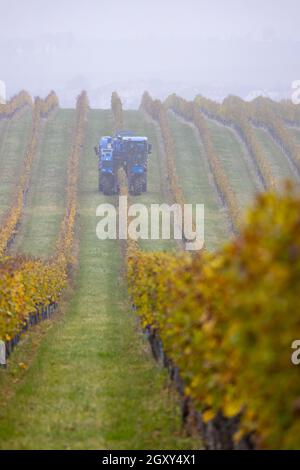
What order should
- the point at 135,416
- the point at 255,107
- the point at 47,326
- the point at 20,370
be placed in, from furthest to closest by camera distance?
the point at 255,107
the point at 47,326
the point at 20,370
the point at 135,416

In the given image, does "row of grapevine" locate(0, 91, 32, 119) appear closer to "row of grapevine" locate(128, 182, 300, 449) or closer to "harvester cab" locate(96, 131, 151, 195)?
"harvester cab" locate(96, 131, 151, 195)

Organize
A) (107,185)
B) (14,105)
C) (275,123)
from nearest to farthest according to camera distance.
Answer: (107,185), (275,123), (14,105)

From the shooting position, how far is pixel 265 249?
33.3 feet

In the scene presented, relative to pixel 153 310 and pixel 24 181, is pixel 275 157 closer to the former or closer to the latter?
pixel 24 181

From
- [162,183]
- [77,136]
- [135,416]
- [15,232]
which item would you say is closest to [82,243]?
[15,232]

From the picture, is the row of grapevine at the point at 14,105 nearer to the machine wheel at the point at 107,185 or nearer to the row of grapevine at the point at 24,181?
the row of grapevine at the point at 24,181

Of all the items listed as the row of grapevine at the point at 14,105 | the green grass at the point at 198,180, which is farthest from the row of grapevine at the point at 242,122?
the row of grapevine at the point at 14,105

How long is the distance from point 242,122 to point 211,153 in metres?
14.1

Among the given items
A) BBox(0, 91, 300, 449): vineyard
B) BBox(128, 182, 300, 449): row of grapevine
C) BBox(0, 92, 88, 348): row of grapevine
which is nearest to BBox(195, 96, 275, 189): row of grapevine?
BBox(0, 91, 300, 449): vineyard

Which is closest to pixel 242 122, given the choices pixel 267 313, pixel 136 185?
pixel 136 185

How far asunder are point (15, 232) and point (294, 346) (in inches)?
2075

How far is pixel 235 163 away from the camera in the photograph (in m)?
85.4

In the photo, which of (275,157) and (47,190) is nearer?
(47,190)
